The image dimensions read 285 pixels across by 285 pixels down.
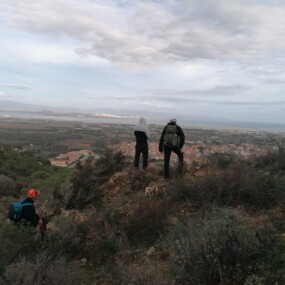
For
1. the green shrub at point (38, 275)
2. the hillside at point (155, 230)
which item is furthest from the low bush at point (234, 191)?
the green shrub at point (38, 275)

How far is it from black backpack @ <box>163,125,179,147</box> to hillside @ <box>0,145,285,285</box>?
86 cm

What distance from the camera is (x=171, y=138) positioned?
1003cm

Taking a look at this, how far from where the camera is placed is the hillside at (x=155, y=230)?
5.04 meters

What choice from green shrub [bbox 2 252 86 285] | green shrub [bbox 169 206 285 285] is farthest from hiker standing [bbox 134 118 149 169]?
green shrub [bbox 2 252 86 285]

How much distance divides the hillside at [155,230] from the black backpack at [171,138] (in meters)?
0.86

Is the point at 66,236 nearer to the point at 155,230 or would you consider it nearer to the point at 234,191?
the point at 155,230

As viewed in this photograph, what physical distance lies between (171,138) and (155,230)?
3.09 metres

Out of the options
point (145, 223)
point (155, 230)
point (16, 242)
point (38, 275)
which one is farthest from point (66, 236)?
point (38, 275)

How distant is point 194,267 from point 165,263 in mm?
999

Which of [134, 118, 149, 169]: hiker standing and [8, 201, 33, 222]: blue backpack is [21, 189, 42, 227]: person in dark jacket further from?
[134, 118, 149, 169]: hiker standing

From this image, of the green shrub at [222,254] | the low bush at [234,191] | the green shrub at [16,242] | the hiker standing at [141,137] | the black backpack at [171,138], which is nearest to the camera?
the green shrub at [222,254]

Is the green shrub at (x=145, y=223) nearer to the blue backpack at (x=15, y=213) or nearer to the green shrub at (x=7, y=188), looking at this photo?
the blue backpack at (x=15, y=213)

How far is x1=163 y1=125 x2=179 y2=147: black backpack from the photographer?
395 inches

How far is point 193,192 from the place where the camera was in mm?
8430
